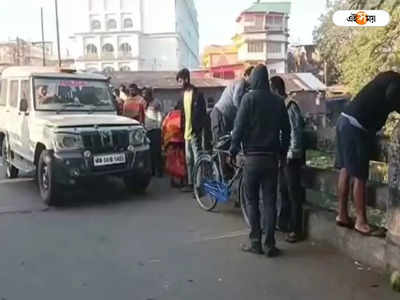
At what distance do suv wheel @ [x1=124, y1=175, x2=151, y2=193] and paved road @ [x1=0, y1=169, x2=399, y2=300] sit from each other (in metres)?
1.23

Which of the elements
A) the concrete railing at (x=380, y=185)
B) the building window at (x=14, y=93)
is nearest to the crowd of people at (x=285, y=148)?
the concrete railing at (x=380, y=185)

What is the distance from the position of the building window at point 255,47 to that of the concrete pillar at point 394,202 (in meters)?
76.8

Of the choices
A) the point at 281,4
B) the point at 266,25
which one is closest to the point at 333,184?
the point at 266,25

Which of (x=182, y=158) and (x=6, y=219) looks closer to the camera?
(x=6, y=219)

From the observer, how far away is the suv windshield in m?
10.1

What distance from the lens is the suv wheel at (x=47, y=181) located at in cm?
888

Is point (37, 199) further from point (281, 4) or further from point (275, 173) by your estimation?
point (281, 4)

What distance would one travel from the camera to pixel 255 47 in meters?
81.7

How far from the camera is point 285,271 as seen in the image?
5500mm

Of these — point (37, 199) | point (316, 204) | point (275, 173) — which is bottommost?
point (37, 199)

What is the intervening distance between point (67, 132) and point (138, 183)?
1686 mm

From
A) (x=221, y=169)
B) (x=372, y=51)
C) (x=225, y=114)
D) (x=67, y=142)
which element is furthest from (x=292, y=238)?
(x=372, y=51)

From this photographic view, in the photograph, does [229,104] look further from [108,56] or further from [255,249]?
[108,56]

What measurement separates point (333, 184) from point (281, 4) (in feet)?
303
